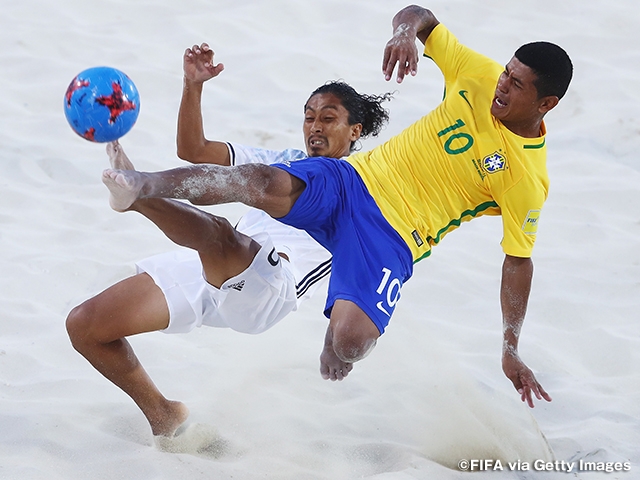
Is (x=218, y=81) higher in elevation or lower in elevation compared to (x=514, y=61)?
higher

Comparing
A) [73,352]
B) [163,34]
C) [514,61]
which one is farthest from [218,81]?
[514,61]

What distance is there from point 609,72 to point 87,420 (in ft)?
15.0

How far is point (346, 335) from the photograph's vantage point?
298 centimetres

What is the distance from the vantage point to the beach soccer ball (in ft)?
9.32

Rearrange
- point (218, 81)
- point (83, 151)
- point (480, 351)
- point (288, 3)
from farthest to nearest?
point (288, 3), point (218, 81), point (83, 151), point (480, 351)

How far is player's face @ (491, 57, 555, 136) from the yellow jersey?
43 mm

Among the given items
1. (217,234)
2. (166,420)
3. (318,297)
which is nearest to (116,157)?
(217,234)

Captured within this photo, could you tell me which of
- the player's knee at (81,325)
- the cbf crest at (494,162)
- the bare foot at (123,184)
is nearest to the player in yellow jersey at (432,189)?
the cbf crest at (494,162)

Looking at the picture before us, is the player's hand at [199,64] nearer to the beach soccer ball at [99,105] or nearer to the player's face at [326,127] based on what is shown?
the beach soccer ball at [99,105]

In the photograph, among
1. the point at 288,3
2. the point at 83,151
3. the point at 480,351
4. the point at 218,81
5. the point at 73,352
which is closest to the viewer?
the point at 73,352

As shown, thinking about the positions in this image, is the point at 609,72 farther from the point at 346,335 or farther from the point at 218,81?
the point at 346,335

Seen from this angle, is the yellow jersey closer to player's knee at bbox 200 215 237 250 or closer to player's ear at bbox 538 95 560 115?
player's ear at bbox 538 95 560 115

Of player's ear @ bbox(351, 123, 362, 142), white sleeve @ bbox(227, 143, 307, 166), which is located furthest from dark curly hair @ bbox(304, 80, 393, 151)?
white sleeve @ bbox(227, 143, 307, 166)

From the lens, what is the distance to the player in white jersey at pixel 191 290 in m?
2.98
